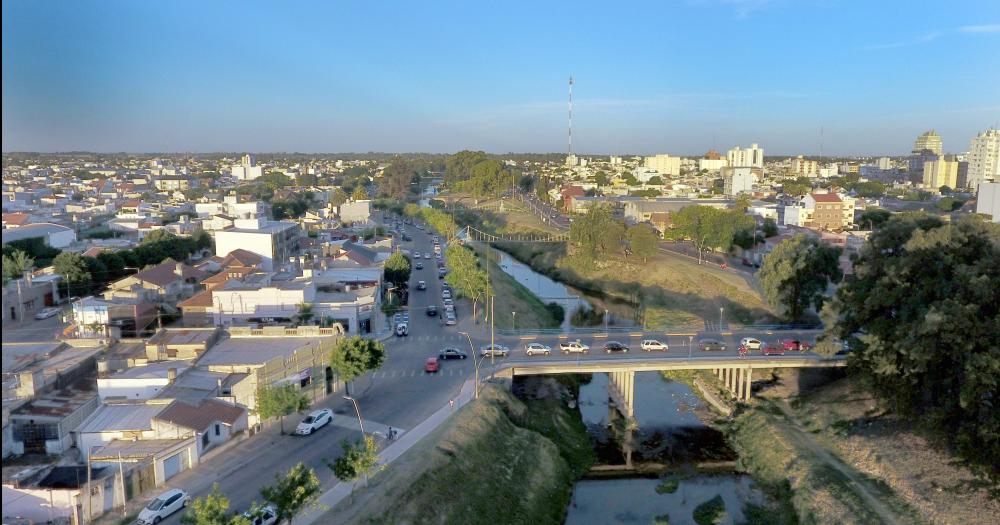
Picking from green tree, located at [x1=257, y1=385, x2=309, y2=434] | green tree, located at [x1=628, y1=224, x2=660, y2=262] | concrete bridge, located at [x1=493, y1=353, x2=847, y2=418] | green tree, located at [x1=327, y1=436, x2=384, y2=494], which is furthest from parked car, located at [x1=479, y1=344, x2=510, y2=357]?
green tree, located at [x1=628, y1=224, x2=660, y2=262]

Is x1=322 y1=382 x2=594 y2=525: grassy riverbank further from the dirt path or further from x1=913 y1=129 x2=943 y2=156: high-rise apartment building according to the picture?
x1=913 y1=129 x2=943 y2=156: high-rise apartment building

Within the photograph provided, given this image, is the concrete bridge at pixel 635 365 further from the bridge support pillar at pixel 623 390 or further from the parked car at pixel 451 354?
the parked car at pixel 451 354

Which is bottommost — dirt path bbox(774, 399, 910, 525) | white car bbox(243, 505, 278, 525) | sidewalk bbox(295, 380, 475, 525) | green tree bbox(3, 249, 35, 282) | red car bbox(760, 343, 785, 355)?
dirt path bbox(774, 399, 910, 525)

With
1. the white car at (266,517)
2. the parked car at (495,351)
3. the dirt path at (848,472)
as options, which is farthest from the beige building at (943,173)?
the white car at (266,517)

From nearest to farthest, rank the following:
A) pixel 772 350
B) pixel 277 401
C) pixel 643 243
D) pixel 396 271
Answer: pixel 277 401, pixel 772 350, pixel 396 271, pixel 643 243

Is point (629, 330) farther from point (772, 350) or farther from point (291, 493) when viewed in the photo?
point (291, 493)

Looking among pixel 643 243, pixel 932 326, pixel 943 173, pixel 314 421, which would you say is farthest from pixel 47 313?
pixel 943 173

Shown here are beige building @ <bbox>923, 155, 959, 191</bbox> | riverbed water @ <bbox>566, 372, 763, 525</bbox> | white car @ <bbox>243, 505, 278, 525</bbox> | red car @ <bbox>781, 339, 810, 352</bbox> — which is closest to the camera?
white car @ <bbox>243, 505, 278, 525</bbox>
